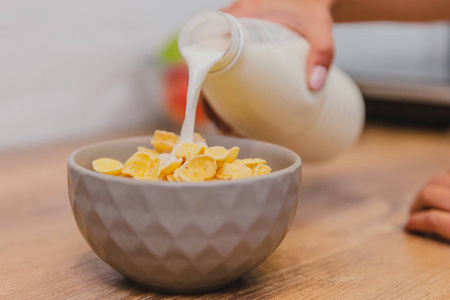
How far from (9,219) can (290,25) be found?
466mm

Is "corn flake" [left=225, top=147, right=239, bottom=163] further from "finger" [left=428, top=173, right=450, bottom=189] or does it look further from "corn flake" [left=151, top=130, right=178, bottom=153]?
"finger" [left=428, top=173, right=450, bottom=189]

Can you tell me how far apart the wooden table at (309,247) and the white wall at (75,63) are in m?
0.20

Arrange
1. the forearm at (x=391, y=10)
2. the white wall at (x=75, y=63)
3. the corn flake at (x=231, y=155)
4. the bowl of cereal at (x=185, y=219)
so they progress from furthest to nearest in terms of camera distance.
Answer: the white wall at (x=75, y=63) < the forearm at (x=391, y=10) < the corn flake at (x=231, y=155) < the bowl of cereal at (x=185, y=219)

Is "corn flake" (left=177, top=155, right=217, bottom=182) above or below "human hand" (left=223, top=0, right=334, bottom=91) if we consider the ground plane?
below

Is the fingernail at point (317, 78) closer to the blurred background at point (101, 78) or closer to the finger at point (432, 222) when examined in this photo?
the finger at point (432, 222)

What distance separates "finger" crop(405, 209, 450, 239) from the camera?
2.13 feet

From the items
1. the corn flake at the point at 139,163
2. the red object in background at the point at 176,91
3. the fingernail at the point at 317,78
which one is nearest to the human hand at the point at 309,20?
the fingernail at the point at 317,78

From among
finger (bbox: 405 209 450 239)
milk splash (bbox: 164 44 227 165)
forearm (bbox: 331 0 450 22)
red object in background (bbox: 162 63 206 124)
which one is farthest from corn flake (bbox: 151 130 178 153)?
red object in background (bbox: 162 63 206 124)

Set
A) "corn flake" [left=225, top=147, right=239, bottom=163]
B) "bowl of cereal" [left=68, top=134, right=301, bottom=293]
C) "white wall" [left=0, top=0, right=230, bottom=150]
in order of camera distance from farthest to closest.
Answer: "white wall" [left=0, top=0, right=230, bottom=150]
"corn flake" [left=225, top=147, right=239, bottom=163]
"bowl of cereal" [left=68, top=134, right=301, bottom=293]

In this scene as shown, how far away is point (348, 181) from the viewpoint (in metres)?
0.94

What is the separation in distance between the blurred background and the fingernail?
23.4 inches

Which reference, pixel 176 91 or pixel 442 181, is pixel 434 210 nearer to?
pixel 442 181

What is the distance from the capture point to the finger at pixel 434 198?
666 millimetres

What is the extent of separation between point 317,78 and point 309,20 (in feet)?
0.35
